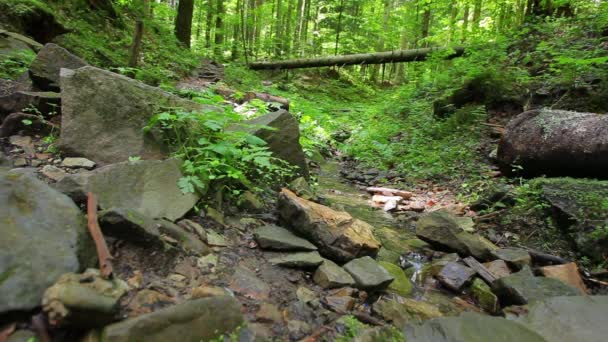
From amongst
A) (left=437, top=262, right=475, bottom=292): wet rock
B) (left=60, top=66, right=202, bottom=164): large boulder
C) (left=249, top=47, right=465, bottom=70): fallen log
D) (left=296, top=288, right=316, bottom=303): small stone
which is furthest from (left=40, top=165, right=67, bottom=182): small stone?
(left=249, top=47, right=465, bottom=70): fallen log

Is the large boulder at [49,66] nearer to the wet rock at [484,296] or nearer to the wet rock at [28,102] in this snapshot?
the wet rock at [28,102]

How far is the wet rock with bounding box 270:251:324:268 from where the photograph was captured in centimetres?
294

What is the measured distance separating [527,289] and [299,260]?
1869 mm

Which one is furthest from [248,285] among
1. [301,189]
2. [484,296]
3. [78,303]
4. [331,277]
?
[484,296]

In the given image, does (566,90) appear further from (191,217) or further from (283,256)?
(191,217)

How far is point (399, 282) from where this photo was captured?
3.17 meters

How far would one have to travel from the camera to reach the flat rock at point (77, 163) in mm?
3432

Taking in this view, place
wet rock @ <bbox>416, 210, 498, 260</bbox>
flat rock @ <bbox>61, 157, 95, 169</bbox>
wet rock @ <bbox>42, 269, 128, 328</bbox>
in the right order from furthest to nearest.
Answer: wet rock @ <bbox>416, 210, 498, 260</bbox>
flat rock @ <bbox>61, 157, 95, 169</bbox>
wet rock @ <bbox>42, 269, 128, 328</bbox>

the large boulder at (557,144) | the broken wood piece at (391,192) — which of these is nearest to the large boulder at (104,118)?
the broken wood piece at (391,192)

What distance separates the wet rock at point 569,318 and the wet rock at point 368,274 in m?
0.98

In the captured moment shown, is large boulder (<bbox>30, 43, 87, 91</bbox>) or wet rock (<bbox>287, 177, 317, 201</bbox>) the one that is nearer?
wet rock (<bbox>287, 177, 317, 201</bbox>)

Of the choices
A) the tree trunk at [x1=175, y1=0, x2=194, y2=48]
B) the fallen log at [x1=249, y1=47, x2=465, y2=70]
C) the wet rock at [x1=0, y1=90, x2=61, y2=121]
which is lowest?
the wet rock at [x1=0, y1=90, x2=61, y2=121]

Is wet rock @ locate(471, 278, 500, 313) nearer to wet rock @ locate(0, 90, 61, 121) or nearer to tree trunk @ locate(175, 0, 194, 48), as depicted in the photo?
wet rock @ locate(0, 90, 61, 121)

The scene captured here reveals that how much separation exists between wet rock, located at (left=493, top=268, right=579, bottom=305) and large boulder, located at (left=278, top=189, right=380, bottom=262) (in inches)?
42.7
